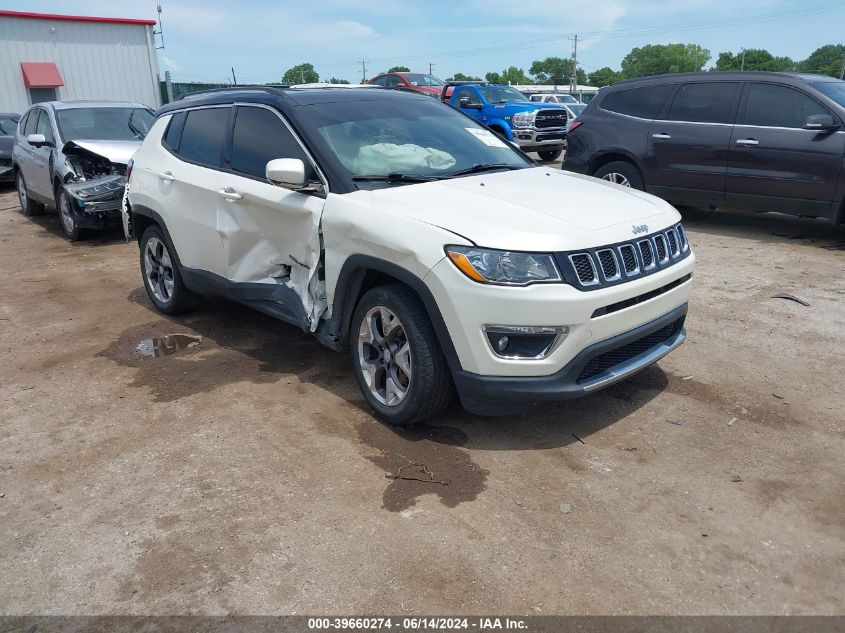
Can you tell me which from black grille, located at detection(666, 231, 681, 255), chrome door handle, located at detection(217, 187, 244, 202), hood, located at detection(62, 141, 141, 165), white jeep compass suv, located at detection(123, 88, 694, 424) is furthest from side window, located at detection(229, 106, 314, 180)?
hood, located at detection(62, 141, 141, 165)

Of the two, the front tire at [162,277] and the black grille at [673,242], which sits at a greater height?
the black grille at [673,242]

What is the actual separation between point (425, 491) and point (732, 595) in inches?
54.8

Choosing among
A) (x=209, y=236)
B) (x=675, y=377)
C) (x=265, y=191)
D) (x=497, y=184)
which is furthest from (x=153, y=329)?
(x=675, y=377)

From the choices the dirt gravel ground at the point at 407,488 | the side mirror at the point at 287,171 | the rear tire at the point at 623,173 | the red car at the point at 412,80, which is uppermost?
the red car at the point at 412,80

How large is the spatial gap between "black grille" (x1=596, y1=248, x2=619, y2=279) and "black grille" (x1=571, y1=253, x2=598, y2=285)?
76 millimetres

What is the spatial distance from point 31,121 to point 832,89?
36.3ft

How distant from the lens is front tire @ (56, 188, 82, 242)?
31.1ft

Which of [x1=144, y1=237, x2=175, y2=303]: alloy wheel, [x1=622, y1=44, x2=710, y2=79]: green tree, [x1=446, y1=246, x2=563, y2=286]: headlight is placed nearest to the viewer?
[x1=446, y1=246, x2=563, y2=286]: headlight

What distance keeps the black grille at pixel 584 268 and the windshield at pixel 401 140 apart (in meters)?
1.23

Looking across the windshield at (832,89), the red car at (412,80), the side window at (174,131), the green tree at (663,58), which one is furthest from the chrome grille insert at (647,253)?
the green tree at (663,58)

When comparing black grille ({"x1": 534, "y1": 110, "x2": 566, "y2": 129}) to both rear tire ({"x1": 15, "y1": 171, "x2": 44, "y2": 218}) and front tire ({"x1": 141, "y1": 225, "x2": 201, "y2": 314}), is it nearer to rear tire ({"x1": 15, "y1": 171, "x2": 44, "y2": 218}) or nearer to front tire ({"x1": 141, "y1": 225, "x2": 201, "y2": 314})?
rear tire ({"x1": 15, "y1": 171, "x2": 44, "y2": 218})

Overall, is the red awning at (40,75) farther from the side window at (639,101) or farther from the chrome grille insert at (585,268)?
the chrome grille insert at (585,268)

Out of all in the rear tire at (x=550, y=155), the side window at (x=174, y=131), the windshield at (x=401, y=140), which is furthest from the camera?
the rear tire at (x=550, y=155)

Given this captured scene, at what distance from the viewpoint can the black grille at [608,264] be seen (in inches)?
139
